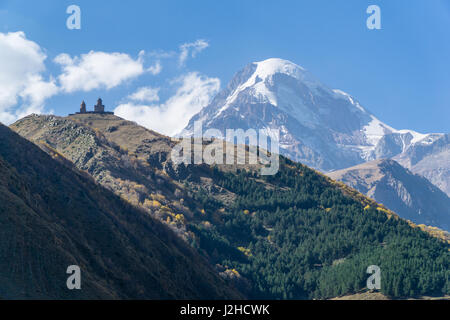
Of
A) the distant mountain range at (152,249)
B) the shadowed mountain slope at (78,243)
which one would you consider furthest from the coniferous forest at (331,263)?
the shadowed mountain slope at (78,243)

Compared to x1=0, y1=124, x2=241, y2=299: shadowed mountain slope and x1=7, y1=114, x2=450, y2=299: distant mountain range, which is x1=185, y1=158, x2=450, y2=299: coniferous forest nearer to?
x1=7, y1=114, x2=450, y2=299: distant mountain range

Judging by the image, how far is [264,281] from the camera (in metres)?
173

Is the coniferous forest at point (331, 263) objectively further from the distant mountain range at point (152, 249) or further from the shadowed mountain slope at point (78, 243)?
the shadowed mountain slope at point (78, 243)

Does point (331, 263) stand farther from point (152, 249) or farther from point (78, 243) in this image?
point (78, 243)

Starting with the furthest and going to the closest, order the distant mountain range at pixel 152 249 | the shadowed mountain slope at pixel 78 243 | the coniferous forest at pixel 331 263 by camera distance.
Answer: the coniferous forest at pixel 331 263
the distant mountain range at pixel 152 249
the shadowed mountain slope at pixel 78 243

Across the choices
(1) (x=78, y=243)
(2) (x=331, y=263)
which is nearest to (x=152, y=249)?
(1) (x=78, y=243)

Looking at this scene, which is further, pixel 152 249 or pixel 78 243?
pixel 152 249

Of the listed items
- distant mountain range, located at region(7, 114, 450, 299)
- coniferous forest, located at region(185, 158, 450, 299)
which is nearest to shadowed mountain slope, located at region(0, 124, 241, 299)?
distant mountain range, located at region(7, 114, 450, 299)

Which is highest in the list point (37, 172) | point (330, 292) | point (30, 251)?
point (37, 172)

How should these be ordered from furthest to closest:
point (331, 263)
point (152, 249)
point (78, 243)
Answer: point (331, 263) → point (152, 249) → point (78, 243)

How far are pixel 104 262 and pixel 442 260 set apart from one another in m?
108

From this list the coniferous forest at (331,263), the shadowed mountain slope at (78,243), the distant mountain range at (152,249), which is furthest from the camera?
the coniferous forest at (331,263)
